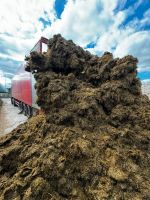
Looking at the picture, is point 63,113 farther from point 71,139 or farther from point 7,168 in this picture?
point 7,168

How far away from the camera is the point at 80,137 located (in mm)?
2482

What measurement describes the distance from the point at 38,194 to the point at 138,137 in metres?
1.45

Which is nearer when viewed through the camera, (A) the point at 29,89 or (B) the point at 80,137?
(B) the point at 80,137

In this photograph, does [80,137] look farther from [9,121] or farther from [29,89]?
[9,121]

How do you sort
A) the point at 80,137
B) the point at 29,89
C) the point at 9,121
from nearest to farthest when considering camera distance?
the point at 80,137, the point at 29,89, the point at 9,121

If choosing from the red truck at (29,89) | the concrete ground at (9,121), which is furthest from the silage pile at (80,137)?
the concrete ground at (9,121)

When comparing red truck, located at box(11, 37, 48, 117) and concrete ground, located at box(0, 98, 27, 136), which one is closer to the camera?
red truck, located at box(11, 37, 48, 117)

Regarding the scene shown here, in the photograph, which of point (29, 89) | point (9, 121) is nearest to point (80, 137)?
point (29, 89)

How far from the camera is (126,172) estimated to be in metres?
2.07

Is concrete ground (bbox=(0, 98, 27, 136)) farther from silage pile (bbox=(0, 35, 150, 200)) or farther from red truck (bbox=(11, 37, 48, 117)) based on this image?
silage pile (bbox=(0, 35, 150, 200))

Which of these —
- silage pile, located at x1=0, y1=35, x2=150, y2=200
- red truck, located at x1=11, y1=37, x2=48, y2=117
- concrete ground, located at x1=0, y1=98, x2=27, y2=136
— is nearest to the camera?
silage pile, located at x1=0, y1=35, x2=150, y2=200

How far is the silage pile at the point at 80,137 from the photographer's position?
1.97 metres

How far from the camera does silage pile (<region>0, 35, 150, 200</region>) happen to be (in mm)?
1967

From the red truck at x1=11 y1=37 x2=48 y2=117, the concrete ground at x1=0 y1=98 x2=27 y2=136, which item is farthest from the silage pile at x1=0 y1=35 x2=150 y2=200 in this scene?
the concrete ground at x1=0 y1=98 x2=27 y2=136
